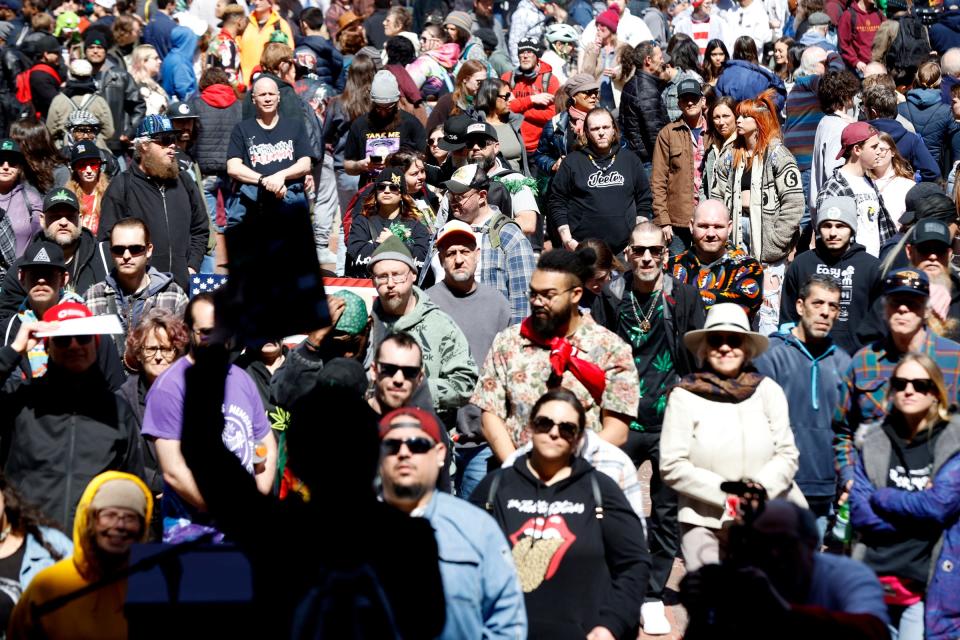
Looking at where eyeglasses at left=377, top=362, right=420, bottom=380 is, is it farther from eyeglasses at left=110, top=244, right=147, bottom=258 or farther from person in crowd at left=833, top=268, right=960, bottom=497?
eyeglasses at left=110, top=244, right=147, bottom=258

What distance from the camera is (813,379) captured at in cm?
711

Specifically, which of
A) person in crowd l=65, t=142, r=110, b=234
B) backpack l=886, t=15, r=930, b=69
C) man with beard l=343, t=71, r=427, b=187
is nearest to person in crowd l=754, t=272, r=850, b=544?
man with beard l=343, t=71, r=427, b=187

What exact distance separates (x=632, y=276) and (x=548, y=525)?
2442 millimetres

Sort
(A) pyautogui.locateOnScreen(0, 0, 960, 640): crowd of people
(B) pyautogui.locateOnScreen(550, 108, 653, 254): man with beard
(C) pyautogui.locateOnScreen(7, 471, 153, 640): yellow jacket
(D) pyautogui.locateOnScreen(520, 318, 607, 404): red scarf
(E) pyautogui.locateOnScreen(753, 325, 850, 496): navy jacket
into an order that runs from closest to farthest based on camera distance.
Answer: (A) pyautogui.locateOnScreen(0, 0, 960, 640): crowd of people, (C) pyautogui.locateOnScreen(7, 471, 153, 640): yellow jacket, (D) pyautogui.locateOnScreen(520, 318, 607, 404): red scarf, (E) pyautogui.locateOnScreen(753, 325, 850, 496): navy jacket, (B) pyautogui.locateOnScreen(550, 108, 653, 254): man with beard

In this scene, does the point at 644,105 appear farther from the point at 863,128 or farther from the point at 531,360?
the point at 531,360

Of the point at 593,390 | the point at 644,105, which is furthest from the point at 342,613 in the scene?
the point at 644,105

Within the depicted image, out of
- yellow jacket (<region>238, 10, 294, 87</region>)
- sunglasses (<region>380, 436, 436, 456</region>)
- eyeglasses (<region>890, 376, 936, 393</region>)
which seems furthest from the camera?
yellow jacket (<region>238, 10, 294, 87</region>)

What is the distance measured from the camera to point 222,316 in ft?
11.2

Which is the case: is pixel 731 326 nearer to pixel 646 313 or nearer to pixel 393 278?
pixel 646 313

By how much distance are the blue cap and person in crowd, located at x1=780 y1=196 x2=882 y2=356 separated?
4383mm

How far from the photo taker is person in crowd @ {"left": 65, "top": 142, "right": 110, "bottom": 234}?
994cm

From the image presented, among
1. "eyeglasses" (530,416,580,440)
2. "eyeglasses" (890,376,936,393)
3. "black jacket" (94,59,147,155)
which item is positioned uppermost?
"black jacket" (94,59,147,155)

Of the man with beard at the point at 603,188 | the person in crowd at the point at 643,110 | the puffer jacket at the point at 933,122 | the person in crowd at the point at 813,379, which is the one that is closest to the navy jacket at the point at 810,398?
the person in crowd at the point at 813,379

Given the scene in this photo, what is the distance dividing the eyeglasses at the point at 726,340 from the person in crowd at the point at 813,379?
538 millimetres
